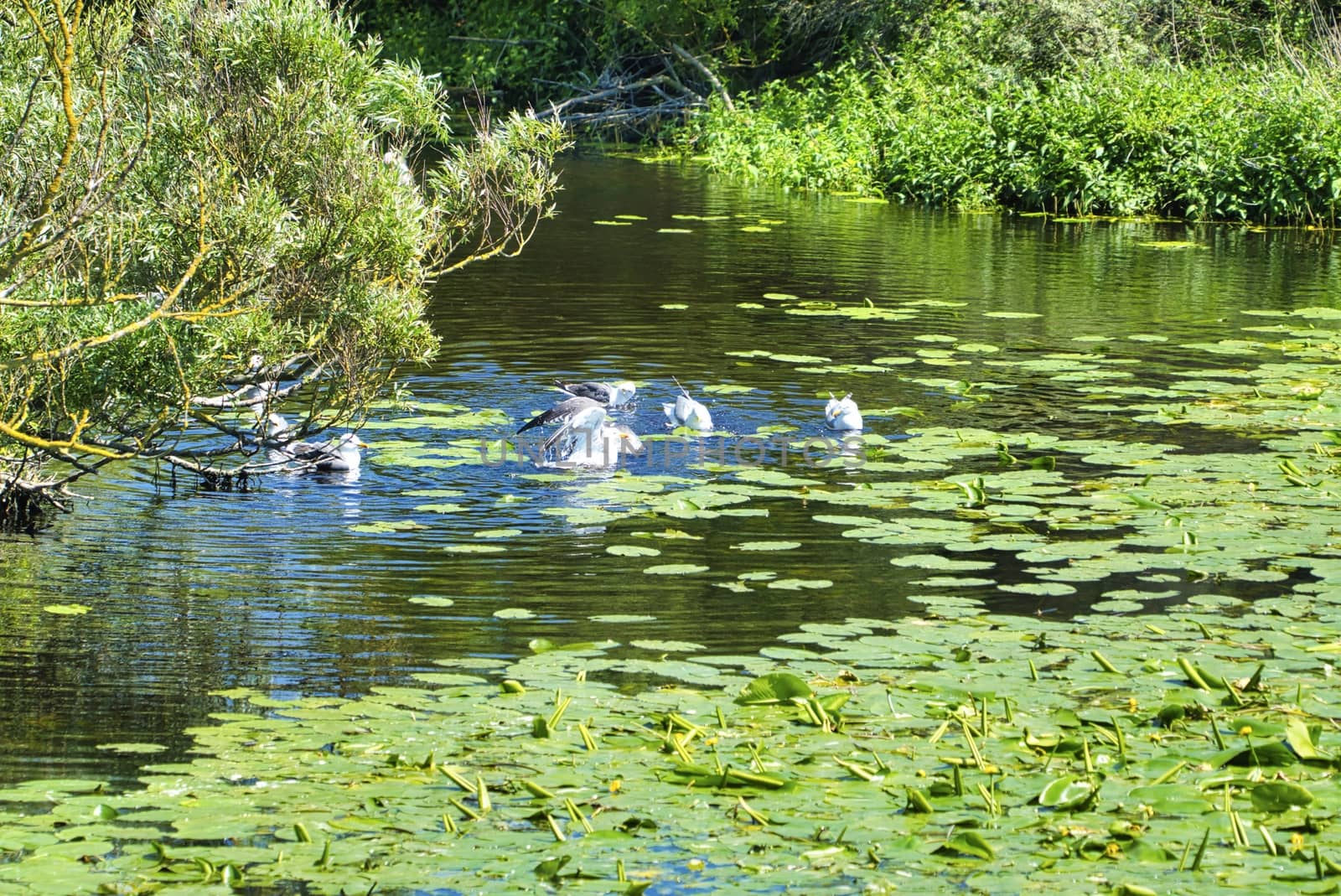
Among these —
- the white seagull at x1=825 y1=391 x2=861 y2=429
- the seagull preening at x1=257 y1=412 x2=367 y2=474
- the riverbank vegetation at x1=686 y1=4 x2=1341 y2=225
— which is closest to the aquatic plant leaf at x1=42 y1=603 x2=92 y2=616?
the seagull preening at x1=257 y1=412 x2=367 y2=474

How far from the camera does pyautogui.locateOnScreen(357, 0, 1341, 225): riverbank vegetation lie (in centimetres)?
1961

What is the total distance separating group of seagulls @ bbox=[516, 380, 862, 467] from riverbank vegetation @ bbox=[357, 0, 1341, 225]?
1199 centimetres

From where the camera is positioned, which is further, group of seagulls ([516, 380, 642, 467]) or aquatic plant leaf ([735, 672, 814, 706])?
group of seagulls ([516, 380, 642, 467])

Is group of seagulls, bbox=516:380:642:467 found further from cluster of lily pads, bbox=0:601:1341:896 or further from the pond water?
cluster of lily pads, bbox=0:601:1341:896

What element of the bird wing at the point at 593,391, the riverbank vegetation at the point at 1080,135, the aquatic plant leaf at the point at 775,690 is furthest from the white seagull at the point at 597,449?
the riverbank vegetation at the point at 1080,135

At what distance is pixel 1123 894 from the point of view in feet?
11.5

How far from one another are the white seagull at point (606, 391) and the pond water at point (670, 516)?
152mm

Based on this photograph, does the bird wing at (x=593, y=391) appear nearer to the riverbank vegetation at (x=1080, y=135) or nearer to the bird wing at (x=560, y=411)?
the bird wing at (x=560, y=411)

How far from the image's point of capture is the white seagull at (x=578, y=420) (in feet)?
26.2

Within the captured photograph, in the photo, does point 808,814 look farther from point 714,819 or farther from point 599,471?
point 599,471

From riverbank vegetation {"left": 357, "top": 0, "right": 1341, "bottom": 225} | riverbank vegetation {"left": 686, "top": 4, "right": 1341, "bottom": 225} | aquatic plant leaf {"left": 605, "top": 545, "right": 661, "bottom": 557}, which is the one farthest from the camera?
riverbank vegetation {"left": 357, "top": 0, "right": 1341, "bottom": 225}

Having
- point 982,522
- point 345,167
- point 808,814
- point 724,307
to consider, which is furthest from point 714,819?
point 724,307

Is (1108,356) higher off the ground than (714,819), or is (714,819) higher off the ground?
(1108,356)

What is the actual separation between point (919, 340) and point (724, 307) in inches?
78.6
